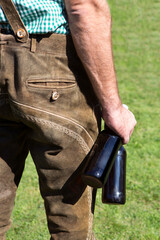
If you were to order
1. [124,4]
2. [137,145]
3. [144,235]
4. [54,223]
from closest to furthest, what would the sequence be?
[54,223]
[144,235]
[137,145]
[124,4]

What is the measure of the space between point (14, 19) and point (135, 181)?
2.29 metres

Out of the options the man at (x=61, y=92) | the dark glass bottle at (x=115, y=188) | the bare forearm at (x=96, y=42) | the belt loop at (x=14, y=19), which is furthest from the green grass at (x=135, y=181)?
the belt loop at (x=14, y=19)

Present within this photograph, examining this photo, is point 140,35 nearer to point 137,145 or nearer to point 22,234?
point 137,145

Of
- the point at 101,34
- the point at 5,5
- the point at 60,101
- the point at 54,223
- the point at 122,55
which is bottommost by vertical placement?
the point at 122,55

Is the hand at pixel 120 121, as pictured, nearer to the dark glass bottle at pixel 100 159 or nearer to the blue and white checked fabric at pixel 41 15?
the dark glass bottle at pixel 100 159

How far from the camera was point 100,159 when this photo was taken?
1.72 m

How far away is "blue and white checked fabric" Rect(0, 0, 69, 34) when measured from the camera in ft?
5.09

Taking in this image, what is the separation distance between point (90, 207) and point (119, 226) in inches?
46.2

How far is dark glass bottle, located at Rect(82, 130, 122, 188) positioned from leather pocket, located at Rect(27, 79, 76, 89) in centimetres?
29

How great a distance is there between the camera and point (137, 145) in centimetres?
412

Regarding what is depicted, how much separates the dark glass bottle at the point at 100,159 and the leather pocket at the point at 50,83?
0.29m

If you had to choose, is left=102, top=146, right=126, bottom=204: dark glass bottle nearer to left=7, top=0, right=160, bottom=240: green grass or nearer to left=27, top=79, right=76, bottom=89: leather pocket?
left=27, top=79, right=76, bottom=89: leather pocket

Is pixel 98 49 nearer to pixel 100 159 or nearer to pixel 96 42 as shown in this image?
pixel 96 42

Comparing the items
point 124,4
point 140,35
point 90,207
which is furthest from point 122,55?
point 90,207
